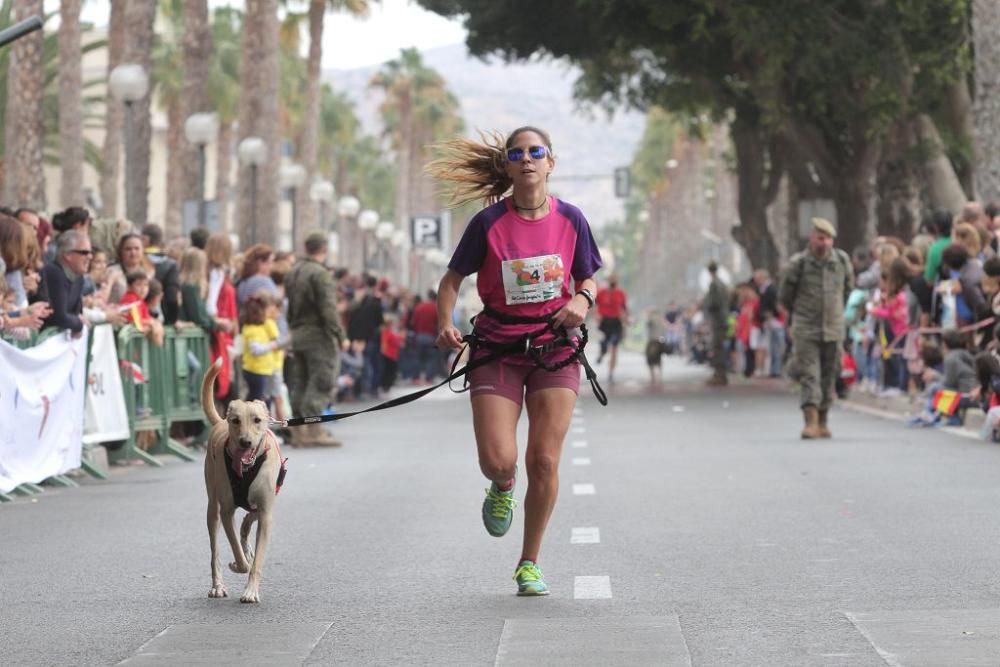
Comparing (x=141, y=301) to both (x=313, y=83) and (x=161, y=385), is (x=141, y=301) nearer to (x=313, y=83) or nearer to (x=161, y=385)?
(x=161, y=385)

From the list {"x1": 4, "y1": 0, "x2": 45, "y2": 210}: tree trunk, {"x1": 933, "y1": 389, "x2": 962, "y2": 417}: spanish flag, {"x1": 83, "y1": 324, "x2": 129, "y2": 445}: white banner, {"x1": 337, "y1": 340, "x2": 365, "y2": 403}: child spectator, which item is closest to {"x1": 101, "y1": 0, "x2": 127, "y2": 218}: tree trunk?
{"x1": 4, "y1": 0, "x2": 45, "y2": 210}: tree trunk

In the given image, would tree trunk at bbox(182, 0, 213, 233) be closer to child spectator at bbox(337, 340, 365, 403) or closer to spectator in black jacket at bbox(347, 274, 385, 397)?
spectator in black jacket at bbox(347, 274, 385, 397)

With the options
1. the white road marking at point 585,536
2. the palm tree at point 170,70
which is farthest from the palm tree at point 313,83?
the white road marking at point 585,536

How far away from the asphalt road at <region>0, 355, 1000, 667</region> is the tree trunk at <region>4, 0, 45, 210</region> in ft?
52.8

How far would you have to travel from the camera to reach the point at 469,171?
9.37 meters

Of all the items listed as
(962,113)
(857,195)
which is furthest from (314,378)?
(857,195)

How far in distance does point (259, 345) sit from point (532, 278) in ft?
34.5

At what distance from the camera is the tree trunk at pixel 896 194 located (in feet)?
116

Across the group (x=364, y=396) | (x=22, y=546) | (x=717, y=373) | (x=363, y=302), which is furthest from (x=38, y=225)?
(x=717, y=373)

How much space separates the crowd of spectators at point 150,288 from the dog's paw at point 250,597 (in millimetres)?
5383

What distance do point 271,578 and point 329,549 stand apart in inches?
48.4

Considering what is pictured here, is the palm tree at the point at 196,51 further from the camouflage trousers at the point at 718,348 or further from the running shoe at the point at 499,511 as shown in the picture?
the running shoe at the point at 499,511

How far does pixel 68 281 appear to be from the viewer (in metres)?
15.1

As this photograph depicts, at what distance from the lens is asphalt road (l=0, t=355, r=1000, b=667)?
764 cm
